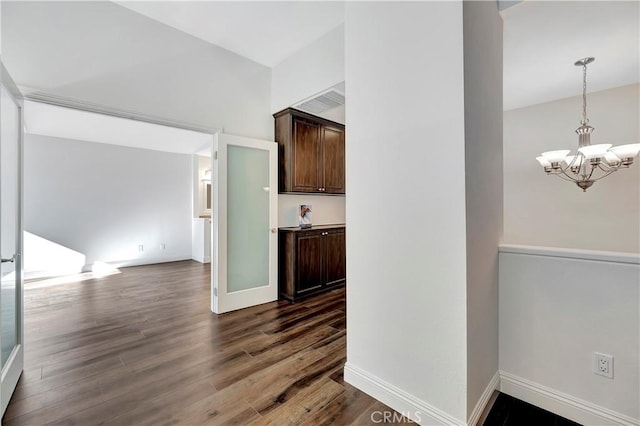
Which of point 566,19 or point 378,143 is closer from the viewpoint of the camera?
point 378,143

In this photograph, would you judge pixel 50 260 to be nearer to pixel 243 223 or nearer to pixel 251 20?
pixel 243 223

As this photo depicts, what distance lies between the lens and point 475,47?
59.1 inches

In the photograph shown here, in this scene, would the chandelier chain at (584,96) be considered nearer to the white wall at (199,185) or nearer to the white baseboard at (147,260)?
the white wall at (199,185)

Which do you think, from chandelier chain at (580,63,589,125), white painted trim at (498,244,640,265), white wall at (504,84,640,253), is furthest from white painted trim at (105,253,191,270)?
chandelier chain at (580,63,589,125)

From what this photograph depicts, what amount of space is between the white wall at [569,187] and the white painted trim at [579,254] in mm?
2830

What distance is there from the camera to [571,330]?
1579 millimetres

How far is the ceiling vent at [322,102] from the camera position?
3123 mm

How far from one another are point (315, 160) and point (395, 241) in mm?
2525

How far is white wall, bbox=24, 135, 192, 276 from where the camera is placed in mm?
5031

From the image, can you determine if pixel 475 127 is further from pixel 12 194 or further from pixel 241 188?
pixel 12 194

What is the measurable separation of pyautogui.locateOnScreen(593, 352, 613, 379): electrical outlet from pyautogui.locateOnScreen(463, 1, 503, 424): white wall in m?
0.46

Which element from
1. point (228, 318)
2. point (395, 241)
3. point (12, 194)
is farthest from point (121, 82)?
point (395, 241)

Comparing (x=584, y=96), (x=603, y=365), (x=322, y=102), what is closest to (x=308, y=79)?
(x=322, y=102)

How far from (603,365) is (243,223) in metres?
3.20
